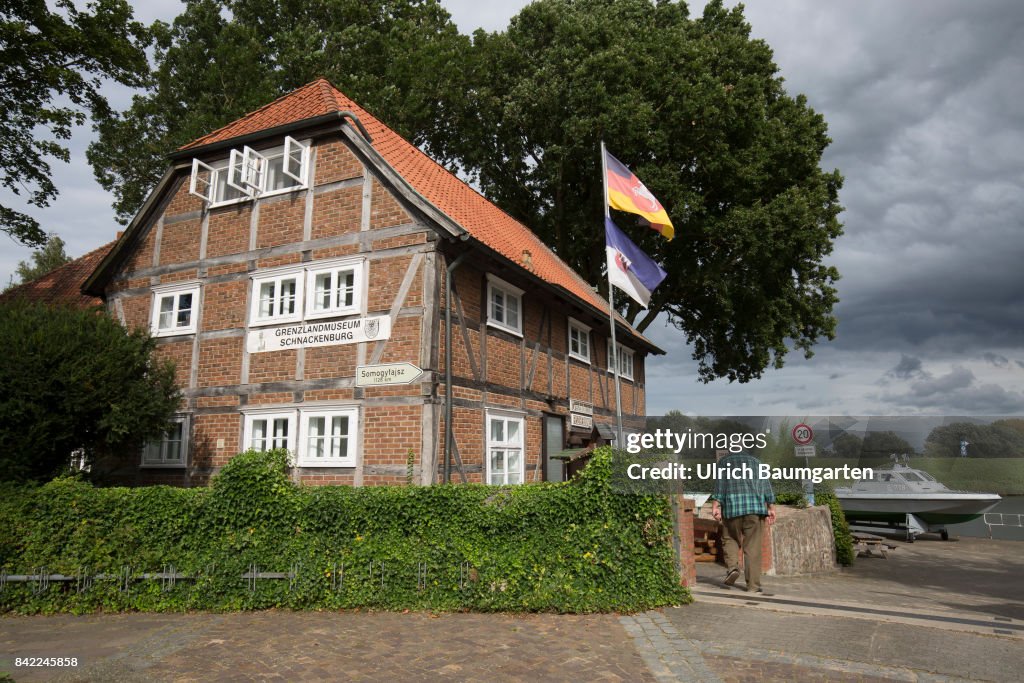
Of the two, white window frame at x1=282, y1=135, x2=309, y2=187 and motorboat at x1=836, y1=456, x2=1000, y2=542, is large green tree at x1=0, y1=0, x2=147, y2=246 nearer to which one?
white window frame at x1=282, y1=135, x2=309, y2=187

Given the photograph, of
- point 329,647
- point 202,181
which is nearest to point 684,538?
point 329,647

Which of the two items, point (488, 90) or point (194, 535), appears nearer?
point (194, 535)

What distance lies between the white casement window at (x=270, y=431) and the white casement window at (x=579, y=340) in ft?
23.6

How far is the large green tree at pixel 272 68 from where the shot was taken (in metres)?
24.7

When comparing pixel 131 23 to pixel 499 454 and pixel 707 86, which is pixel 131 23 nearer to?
pixel 499 454

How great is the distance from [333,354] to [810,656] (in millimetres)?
8798

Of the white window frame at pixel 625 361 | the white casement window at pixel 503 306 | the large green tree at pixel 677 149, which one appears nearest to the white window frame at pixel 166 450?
the white casement window at pixel 503 306

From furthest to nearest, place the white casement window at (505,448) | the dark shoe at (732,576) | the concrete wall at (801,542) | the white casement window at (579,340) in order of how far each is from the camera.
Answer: the white casement window at (579,340), the white casement window at (505,448), the concrete wall at (801,542), the dark shoe at (732,576)

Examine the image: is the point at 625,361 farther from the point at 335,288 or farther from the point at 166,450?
the point at 166,450

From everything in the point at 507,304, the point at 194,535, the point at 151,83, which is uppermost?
the point at 151,83

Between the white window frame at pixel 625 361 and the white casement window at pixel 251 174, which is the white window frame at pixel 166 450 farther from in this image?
the white window frame at pixel 625 361

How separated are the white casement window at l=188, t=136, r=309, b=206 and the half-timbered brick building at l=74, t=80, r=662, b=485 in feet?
0.13

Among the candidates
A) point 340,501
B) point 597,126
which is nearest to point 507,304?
point 340,501

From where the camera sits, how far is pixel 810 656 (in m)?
6.32
